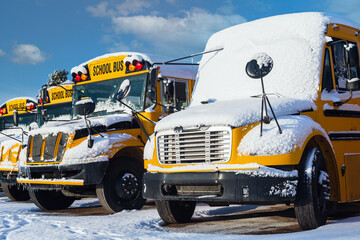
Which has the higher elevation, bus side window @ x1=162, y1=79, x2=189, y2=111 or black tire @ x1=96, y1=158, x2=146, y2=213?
bus side window @ x1=162, y1=79, x2=189, y2=111

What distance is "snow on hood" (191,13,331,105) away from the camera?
5922mm

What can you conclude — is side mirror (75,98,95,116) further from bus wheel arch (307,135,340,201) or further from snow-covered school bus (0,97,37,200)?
bus wheel arch (307,135,340,201)

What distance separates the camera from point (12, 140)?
10.9m

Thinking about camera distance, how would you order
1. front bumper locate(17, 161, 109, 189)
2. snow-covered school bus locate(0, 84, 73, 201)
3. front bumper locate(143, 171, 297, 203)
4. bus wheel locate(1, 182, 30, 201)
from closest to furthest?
1. front bumper locate(143, 171, 297, 203)
2. front bumper locate(17, 161, 109, 189)
3. snow-covered school bus locate(0, 84, 73, 201)
4. bus wheel locate(1, 182, 30, 201)

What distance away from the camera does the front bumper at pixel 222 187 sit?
485 cm

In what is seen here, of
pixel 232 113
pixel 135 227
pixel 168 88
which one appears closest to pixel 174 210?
pixel 135 227

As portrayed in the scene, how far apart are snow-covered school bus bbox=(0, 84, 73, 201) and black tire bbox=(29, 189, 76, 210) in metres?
0.69

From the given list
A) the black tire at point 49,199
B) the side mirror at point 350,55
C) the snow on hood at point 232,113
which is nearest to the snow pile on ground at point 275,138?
the snow on hood at point 232,113

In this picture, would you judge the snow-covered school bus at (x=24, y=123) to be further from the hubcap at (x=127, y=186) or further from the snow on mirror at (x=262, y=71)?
the snow on mirror at (x=262, y=71)

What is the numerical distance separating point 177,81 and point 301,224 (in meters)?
4.19

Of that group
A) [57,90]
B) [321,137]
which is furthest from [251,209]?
[57,90]

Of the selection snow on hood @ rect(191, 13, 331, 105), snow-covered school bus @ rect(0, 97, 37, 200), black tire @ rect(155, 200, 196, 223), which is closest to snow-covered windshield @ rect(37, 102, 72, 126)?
snow-covered school bus @ rect(0, 97, 37, 200)

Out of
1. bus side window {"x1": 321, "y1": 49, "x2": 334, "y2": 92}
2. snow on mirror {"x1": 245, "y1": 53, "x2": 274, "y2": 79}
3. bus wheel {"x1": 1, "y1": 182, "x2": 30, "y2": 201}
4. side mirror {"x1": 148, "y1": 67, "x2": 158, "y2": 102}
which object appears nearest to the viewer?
snow on mirror {"x1": 245, "y1": 53, "x2": 274, "y2": 79}

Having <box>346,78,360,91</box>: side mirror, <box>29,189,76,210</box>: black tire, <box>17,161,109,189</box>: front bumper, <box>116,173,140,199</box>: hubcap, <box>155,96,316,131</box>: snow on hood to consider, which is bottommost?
<box>29,189,76,210</box>: black tire
